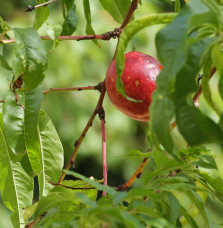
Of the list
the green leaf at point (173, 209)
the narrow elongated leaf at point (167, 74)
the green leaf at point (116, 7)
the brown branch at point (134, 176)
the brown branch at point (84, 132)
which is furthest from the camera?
the green leaf at point (116, 7)

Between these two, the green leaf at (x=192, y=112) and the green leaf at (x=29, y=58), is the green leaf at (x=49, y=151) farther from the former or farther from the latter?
the green leaf at (x=192, y=112)

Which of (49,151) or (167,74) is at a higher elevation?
(167,74)

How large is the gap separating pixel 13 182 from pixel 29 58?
270 mm

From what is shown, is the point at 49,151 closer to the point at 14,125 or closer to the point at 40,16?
the point at 14,125

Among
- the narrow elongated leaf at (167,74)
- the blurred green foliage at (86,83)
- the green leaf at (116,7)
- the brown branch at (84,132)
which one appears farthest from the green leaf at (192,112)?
the blurred green foliage at (86,83)

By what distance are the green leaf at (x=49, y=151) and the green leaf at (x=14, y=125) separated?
0.32 feet

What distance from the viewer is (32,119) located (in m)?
1.04

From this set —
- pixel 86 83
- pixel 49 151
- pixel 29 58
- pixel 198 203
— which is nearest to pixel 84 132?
pixel 49 151

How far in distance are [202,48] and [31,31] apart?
1.24 ft

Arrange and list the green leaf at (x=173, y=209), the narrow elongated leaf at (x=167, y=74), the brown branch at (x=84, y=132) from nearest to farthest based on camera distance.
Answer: the narrow elongated leaf at (x=167, y=74), the green leaf at (x=173, y=209), the brown branch at (x=84, y=132)

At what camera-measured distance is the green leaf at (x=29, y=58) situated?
3.10 feet

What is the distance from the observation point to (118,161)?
11.7ft

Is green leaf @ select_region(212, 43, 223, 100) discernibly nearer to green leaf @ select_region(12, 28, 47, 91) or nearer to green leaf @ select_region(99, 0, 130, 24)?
green leaf @ select_region(12, 28, 47, 91)

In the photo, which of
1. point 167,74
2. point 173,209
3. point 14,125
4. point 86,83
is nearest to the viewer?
point 167,74
